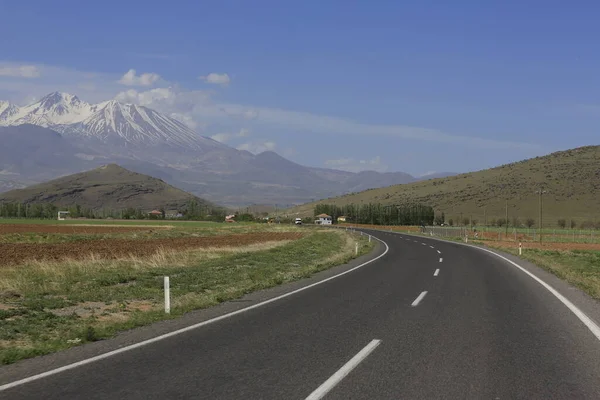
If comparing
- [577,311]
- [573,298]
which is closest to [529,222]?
[573,298]

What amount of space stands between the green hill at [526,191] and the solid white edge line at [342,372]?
117436 mm

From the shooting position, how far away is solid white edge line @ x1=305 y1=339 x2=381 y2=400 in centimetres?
656

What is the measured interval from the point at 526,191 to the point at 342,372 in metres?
143

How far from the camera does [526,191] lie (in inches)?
5546

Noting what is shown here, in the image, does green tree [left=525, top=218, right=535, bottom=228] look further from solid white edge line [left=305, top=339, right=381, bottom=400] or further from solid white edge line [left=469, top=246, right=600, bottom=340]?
solid white edge line [left=305, top=339, right=381, bottom=400]

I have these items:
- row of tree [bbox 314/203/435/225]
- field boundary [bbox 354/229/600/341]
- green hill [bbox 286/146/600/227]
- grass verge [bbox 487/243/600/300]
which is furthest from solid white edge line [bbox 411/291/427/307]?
row of tree [bbox 314/203/435/225]

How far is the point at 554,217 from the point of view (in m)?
124

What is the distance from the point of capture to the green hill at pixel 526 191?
128m

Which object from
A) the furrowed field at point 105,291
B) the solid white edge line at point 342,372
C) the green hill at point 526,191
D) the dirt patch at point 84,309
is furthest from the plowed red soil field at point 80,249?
the green hill at point 526,191

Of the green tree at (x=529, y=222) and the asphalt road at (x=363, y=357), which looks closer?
the asphalt road at (x=363, y=357)

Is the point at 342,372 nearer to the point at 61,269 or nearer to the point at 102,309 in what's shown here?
the point at 102,309

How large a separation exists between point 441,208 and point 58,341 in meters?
147

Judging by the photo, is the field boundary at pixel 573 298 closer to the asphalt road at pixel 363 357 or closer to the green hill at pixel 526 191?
the asphalt road at pixel 363 357

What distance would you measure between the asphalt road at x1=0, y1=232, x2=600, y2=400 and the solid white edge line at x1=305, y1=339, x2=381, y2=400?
2 centimetres
